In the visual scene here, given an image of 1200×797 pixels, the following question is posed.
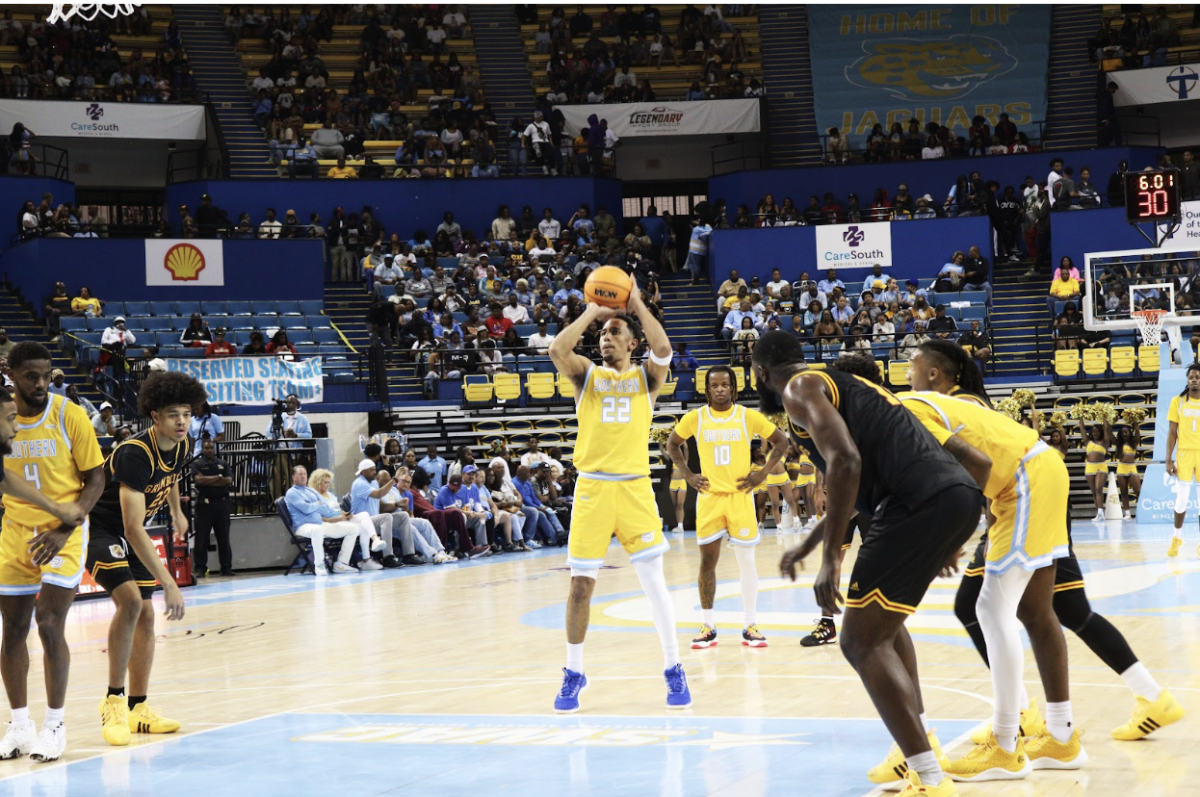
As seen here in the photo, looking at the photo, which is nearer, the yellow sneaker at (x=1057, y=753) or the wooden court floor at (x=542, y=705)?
the yellow sneaker at (x=1057, y=753)

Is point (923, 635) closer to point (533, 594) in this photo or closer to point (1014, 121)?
point (533, 594)

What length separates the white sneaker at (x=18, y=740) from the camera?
6.89 meters

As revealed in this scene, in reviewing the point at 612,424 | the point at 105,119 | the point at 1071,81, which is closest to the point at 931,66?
the point at 1071,81

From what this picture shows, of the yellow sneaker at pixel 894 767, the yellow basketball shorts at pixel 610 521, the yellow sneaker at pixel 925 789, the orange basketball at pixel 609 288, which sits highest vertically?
the orange basketball at pixel 609 288

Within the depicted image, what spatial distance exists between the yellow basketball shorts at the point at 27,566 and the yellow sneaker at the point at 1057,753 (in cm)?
475

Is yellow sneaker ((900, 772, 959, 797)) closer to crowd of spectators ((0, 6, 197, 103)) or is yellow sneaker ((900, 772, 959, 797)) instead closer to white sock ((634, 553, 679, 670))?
white sock ((634, 553, 679, 670))

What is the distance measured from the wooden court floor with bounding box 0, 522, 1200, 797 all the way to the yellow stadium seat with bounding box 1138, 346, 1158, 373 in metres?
11.5

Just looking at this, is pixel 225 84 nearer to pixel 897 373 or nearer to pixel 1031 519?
pixel 897 373

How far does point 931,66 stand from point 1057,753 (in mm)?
32684

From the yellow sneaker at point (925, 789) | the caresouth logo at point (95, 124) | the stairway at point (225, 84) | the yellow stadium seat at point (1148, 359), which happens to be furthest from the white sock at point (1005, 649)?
the caresouth logo at point (95, 124)

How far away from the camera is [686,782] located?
5781 millimetres

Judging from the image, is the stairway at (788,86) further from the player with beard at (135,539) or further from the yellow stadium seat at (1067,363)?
the player with beard at (135,539)

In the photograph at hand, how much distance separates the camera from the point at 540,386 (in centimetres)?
2562

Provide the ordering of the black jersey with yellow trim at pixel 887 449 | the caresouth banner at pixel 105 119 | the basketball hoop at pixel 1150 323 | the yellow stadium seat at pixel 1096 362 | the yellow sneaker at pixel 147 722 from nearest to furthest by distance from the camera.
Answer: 1. the black jersey with yellow trim at pixel 887 449
2. the yellow sneaker at pixel 147 722
3. the basketball hoop at pixel 1150 323
4. the yellow stadium seat at pixel 1096 362
5. the caresouth banner at pixel 105 119
